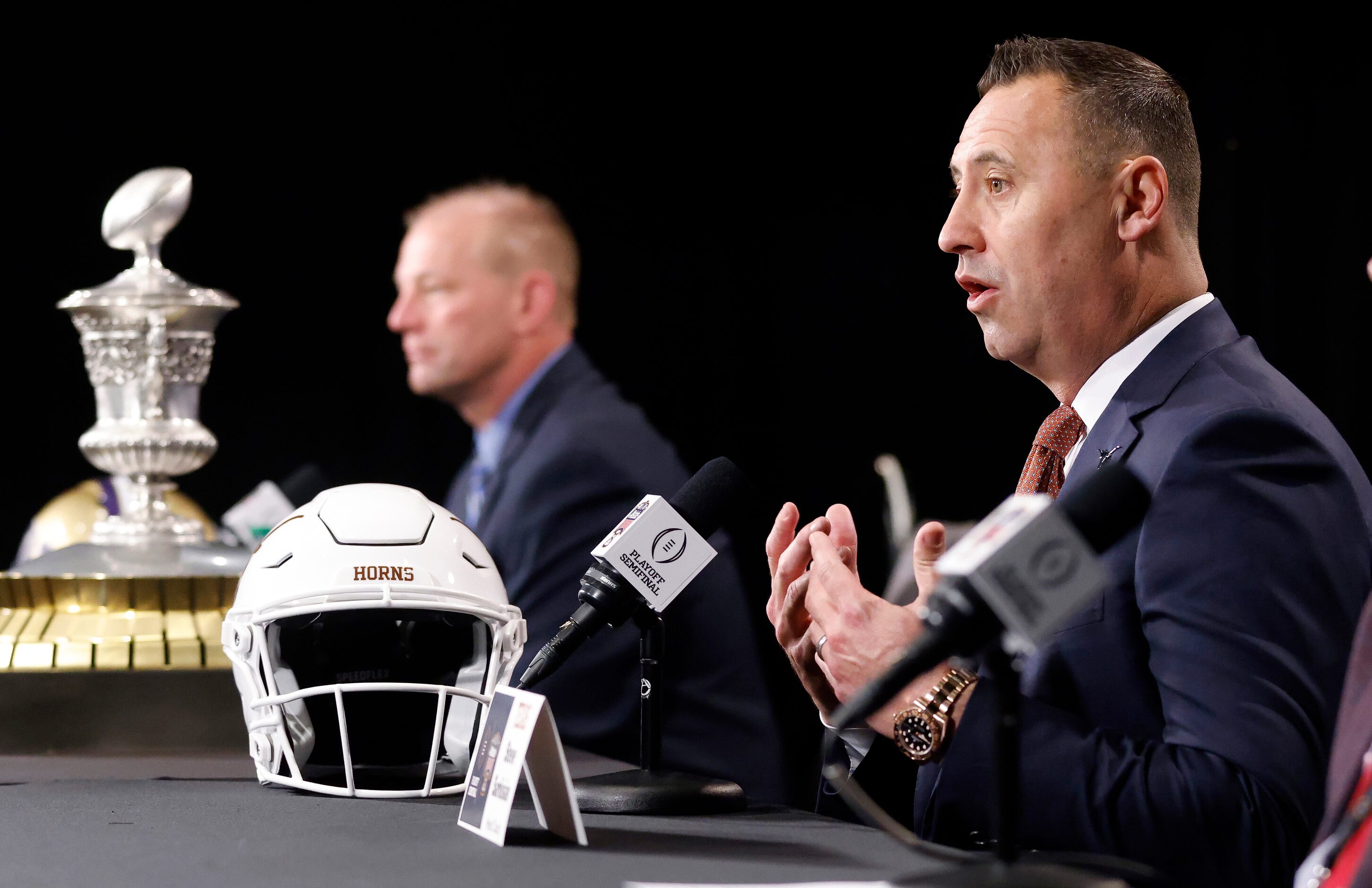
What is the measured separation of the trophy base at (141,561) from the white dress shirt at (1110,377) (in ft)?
3.20

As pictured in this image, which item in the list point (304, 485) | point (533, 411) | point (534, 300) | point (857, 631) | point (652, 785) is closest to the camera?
point (857, 631)

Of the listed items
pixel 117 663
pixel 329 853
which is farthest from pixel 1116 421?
pixel 117 663

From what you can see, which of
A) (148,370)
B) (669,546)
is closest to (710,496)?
(669,546)

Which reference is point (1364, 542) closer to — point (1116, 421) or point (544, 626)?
point (1116, 421)

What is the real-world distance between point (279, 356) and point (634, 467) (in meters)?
2.27

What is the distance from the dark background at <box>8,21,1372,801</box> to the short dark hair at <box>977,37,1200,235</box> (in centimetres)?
330

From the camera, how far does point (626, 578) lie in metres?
1.36

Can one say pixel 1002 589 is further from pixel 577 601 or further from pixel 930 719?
pixel 577 601

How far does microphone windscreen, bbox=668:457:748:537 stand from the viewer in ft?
4.58

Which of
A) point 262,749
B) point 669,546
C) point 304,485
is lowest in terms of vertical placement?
point 304,485

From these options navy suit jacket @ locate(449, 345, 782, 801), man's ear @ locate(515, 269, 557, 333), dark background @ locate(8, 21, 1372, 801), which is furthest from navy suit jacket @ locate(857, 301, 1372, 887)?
dark background @ locate(8, 21, 1372, 801)

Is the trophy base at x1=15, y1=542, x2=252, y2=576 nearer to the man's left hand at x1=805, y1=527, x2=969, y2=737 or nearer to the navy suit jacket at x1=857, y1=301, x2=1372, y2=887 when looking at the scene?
the man's left hand at x1=805, y1=527, x2=969, y2=737

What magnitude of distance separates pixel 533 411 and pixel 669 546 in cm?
239

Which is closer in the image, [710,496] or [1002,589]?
[1002,589]
